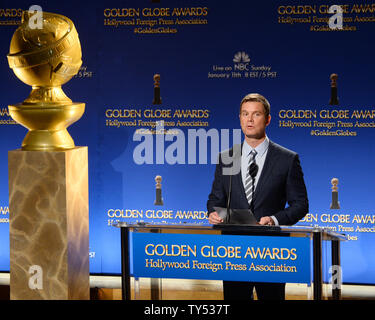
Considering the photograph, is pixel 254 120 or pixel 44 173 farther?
pixel 254 120

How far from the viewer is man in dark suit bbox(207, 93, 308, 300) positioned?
3963mm

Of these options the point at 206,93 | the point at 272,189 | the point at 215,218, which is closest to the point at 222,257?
the point at 215,218

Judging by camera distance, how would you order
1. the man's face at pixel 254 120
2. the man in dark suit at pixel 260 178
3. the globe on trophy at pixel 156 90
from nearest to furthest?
the man in dark suit at pixel 260 178 < the man's face at pixel 254 120 < the globe on trophy at pixel 156 90

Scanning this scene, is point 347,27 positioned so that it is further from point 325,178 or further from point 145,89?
point 145,89

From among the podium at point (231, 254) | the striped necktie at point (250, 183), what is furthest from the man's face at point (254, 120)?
the podium at point (231, 254)

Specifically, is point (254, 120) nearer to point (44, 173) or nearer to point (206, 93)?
point (206, 93)

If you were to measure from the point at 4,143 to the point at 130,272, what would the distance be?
2455mm

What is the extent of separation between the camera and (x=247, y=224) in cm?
339

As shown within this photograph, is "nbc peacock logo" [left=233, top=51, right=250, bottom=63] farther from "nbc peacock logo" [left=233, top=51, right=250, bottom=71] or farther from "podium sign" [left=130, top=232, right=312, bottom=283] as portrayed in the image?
"podium sign" [left=130, top=232, right=312, bottom=283]

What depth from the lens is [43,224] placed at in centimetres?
368

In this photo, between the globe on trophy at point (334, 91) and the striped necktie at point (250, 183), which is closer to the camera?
the striped necktie at point (250, 183)

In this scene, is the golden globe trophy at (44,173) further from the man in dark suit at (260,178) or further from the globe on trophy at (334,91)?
the globe on trophy at (334,91)

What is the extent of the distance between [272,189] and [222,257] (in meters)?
0.83

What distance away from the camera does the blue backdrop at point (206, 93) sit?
4.85 m
